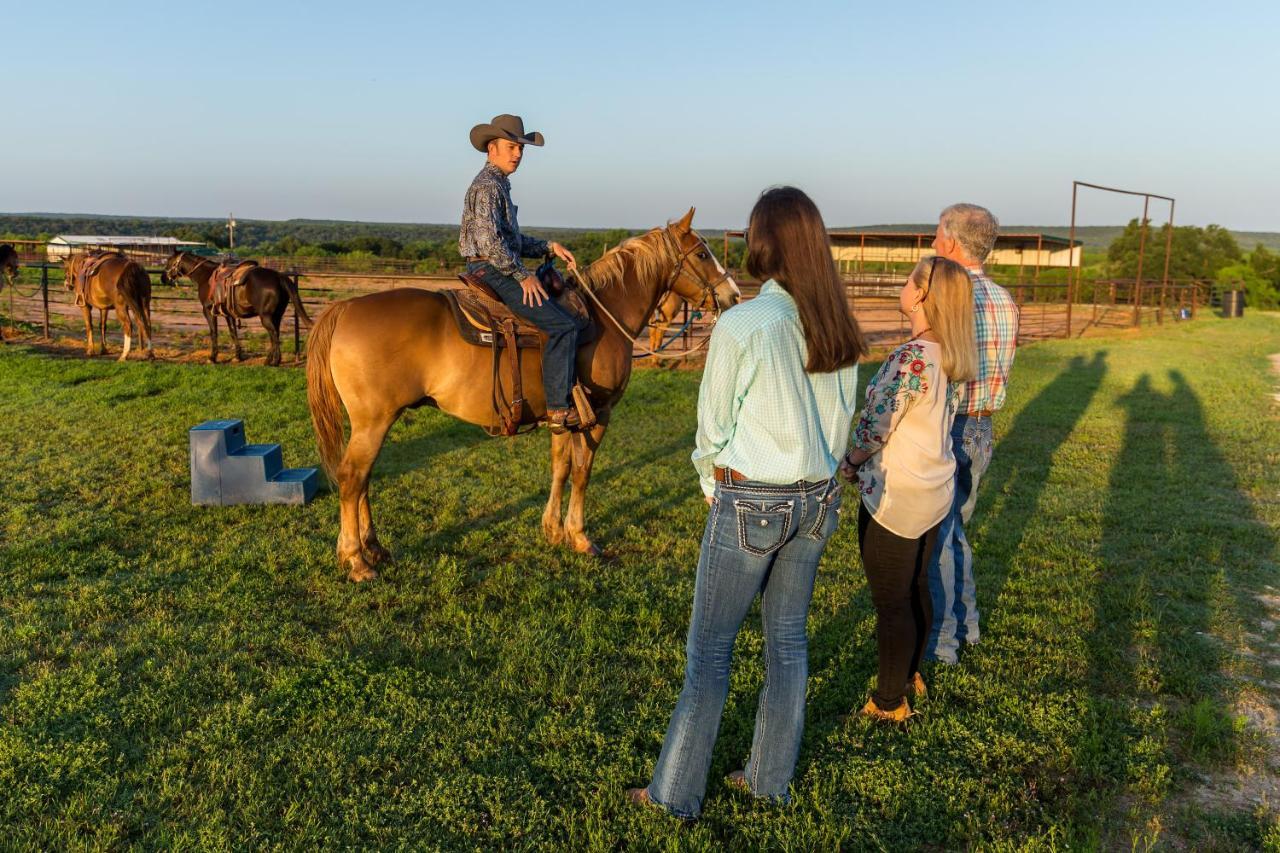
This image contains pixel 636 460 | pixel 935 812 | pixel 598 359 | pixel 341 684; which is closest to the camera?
pixel 935 812

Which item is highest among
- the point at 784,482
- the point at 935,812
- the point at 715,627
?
the point at 784,482

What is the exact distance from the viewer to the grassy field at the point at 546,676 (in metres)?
2.90

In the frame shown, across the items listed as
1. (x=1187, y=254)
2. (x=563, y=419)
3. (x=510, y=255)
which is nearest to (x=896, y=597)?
(x=563, y=419)

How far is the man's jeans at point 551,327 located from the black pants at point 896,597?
2.44 meters

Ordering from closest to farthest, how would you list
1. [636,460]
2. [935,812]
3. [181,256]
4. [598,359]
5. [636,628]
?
[935,812]
[636,628]
[598,359]
[636,460]
[181,256]

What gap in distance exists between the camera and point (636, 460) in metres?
8.35

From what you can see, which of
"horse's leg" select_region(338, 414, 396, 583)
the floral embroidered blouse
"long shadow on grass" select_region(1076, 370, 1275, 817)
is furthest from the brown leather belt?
"horse's leg" select_region(338, 414, 396, 583)

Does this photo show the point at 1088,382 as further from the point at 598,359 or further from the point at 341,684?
the point at 341,684

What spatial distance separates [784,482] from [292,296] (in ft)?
45.4

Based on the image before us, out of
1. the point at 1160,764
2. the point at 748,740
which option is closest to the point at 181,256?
the point at 748,740

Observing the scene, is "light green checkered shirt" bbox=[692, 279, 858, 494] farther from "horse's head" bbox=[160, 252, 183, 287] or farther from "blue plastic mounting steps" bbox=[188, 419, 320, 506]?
"horse's head" bbox=[160, 252, 183, 287]

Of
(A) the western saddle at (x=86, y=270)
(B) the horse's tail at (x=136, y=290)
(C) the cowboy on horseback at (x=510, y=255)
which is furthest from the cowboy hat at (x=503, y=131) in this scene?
(A) the western saddle at (x=86, y=270)

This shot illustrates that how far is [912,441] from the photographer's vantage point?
3084 millimetres

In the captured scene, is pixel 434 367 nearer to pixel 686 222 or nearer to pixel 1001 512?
pixel 686 222
